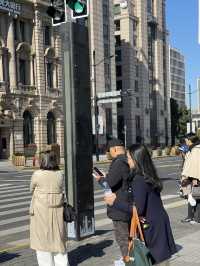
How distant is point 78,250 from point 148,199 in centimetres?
365

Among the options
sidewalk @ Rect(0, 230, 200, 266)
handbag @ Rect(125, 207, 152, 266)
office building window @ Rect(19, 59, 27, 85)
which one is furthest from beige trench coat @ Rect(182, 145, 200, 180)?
office building window @ Rect(19, 59, 27, 85)

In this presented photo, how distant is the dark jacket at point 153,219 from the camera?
468 centimetres

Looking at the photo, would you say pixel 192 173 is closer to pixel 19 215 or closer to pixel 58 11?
pixel 58 11

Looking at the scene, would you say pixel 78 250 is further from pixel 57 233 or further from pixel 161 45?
pixel 161 45

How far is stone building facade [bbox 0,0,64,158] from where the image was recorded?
54750 millimetres

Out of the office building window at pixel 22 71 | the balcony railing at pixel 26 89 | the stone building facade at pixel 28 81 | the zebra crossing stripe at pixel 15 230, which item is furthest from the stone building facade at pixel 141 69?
the zebra crossing stripe at pixel 15 230

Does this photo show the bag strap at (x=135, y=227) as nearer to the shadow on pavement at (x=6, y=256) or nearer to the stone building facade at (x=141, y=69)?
the shadow on pavement at (x=6, y=256)

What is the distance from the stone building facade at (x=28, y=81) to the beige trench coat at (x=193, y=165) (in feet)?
143

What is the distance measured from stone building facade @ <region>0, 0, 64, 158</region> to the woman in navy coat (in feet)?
159

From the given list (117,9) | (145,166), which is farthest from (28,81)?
(145,166)

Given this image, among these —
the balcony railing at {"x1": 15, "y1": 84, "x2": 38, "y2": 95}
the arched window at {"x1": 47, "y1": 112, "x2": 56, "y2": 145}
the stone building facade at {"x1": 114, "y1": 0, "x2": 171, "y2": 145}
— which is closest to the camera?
the balcony railing at {"x1": 15, "y1": 84, "x2": 38, "y2": 95}

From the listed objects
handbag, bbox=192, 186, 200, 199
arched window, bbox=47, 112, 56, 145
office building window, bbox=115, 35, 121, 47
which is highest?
office building window, bbox=115, 35, 121, 47

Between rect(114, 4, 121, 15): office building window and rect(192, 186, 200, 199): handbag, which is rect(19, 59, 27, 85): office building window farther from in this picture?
rect(192, 186, 200, 199): handbag

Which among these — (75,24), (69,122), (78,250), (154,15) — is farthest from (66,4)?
(154,15)
